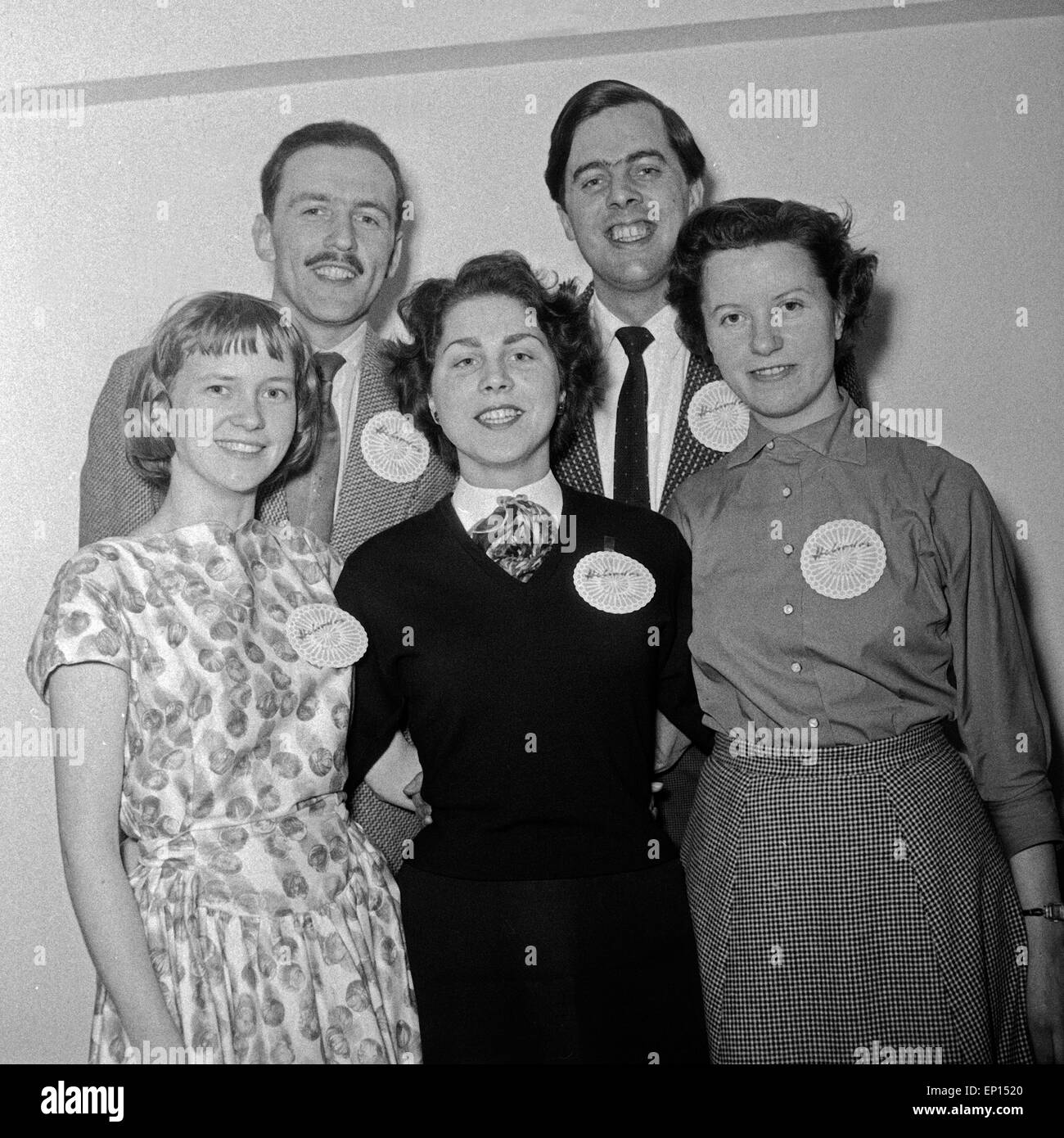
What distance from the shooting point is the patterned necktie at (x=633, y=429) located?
2.05 meters

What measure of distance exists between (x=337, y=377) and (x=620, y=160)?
0.61 m

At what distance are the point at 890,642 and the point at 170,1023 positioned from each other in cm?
113

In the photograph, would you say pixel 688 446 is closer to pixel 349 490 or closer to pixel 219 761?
pixel 349 490

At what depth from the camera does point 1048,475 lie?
2.12m

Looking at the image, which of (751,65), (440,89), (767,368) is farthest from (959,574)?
(440,89)

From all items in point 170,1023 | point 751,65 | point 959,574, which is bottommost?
point 170,1023

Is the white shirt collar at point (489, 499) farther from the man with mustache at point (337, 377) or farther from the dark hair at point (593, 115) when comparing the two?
the dark hair at point (593, 115)

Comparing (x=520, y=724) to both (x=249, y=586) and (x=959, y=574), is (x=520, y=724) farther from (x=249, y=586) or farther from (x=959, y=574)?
(x=959, y=574)

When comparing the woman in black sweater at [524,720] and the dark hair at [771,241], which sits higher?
the dark hair at [771,241]

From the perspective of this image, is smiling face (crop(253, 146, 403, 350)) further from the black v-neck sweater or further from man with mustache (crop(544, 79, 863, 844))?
the black v-neck sweater

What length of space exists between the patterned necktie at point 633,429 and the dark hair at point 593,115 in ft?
0.93

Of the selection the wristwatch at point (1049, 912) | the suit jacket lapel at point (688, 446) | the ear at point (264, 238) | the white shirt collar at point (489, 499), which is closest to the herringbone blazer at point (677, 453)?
the suit jacket lapel at point (688, 446)

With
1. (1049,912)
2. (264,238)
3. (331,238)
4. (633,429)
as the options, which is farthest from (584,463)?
(1049,912)

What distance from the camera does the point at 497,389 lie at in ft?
6.14
